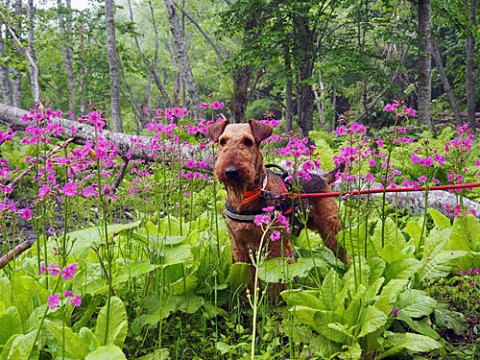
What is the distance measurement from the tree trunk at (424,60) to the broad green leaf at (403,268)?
689 cm

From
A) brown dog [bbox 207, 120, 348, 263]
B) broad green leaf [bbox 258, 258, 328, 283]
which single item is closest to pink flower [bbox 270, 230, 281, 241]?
broad green leaf [bbox 258, 258, 328, 283]

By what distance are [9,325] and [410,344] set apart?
6.58ft

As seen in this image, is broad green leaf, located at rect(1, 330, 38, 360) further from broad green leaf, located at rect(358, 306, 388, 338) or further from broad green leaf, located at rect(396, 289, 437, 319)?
broad green leaf, located at rect(396, 289, 437, 319)

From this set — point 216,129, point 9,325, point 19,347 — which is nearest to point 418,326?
point 216,129

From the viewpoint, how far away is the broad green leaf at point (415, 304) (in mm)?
2090

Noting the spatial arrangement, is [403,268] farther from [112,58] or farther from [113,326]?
[112,58]

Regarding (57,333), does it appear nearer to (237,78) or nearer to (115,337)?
(115,337)

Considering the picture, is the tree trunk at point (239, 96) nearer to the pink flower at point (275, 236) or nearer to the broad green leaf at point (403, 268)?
the broad green leaf at point (403, 268)

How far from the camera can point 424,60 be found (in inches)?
318

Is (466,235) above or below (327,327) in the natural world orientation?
above

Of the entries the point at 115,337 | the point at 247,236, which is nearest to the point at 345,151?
the point at 247,236

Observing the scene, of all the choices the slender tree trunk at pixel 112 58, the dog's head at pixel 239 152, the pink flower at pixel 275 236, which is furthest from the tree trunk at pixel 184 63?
the pink flower at pixel 275 236

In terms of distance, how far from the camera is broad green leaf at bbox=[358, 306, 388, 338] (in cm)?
180

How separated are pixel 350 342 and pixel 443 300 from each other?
101cm
